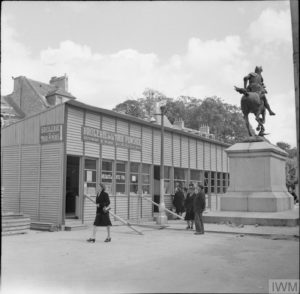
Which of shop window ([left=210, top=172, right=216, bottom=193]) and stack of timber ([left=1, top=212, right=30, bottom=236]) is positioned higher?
shop window ([left=210, top=172, right=216, bottom=193])

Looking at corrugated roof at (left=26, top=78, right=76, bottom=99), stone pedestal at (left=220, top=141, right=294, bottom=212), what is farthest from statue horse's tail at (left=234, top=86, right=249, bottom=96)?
corrugated roof at (left=26, top=78, right=76, bottom=99)

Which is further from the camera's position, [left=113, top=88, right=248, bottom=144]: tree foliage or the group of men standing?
[left=113, top=88, right=248, bottom=144]: tree foliage

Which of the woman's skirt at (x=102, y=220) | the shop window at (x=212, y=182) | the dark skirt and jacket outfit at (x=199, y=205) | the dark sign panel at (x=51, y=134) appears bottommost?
the woman's skirt at (x=102, y=220)

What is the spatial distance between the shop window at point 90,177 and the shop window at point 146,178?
3.90 m

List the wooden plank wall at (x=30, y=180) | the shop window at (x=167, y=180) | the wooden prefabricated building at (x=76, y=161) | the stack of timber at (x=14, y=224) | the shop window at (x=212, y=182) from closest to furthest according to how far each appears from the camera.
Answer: the stack of timber at (x=14, y=224) → the wooden prefabricated building at (x=76, y=161) → the wooden plank wall at (x=30, y=180) → the shop window at (x=167, y=180) → the shop window at (x=212, y=182)

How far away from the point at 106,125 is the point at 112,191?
2.85 m

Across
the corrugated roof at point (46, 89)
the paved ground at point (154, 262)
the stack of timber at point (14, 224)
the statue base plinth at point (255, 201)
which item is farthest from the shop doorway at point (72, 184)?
the corrugated roof at point (46, 89)

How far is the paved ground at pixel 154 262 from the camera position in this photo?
527 centimetres

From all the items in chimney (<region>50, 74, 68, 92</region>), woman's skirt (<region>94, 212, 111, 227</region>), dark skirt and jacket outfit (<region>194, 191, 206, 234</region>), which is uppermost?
chimney (<region>50, 74, 68, 92</region>)

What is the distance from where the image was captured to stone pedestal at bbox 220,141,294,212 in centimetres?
1325

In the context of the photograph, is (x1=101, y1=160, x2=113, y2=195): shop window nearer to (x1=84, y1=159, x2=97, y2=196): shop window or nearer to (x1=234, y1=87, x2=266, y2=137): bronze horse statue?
(x1=84, y1=159, x2=97, y2=196): shop window

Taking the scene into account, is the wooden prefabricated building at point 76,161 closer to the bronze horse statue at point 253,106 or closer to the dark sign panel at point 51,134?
the dark sign panel at point 51,134

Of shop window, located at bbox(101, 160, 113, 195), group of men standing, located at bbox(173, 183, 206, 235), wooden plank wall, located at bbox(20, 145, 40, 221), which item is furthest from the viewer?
shop window, located at bbox(101, 160, 113, 195)

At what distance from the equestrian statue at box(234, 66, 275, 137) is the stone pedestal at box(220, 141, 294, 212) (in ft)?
3.70
